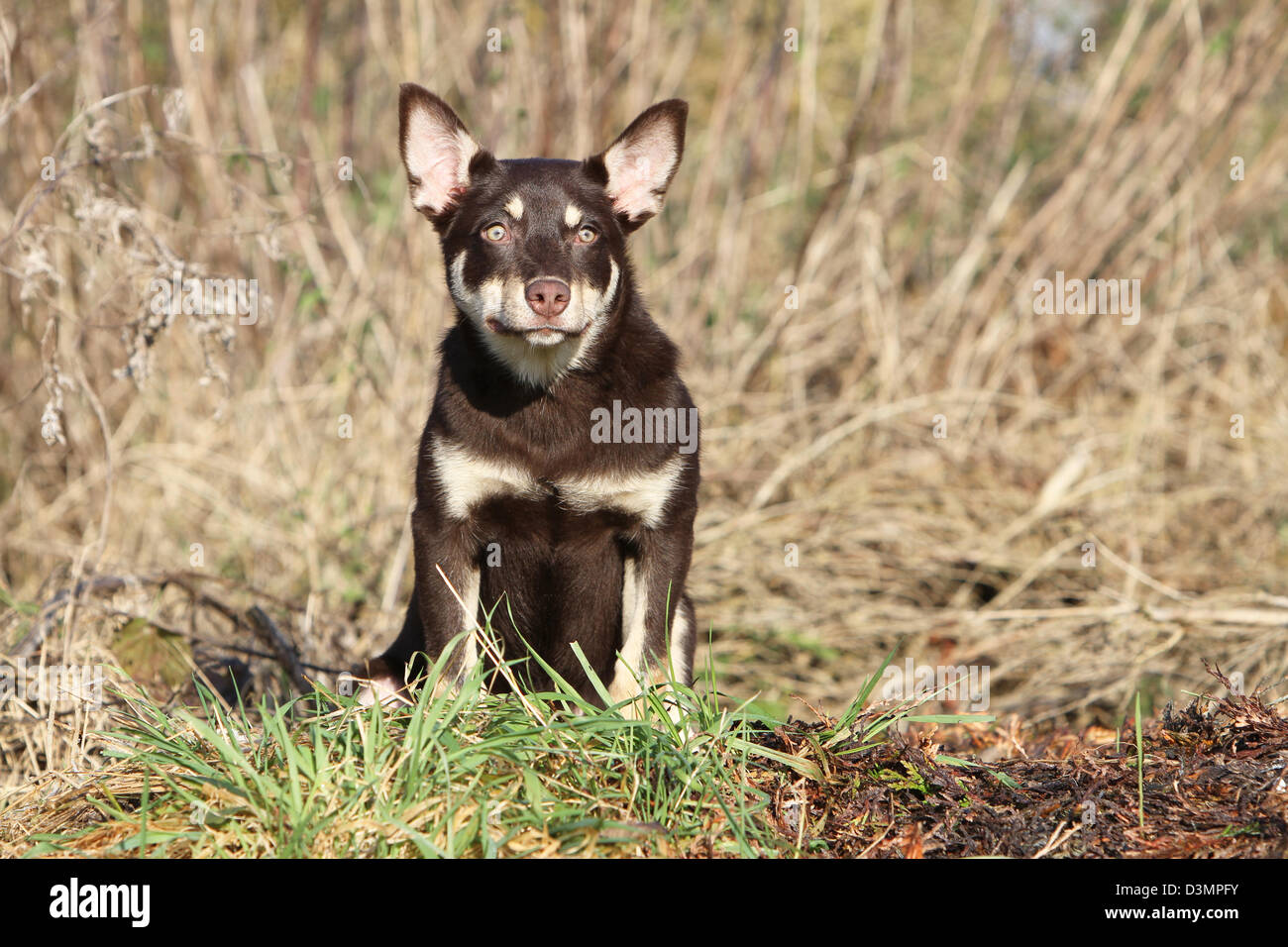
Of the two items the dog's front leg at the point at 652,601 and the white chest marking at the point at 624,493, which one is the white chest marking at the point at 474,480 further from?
the dog's front leg at the point at 652,601

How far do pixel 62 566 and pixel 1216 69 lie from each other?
631 cm

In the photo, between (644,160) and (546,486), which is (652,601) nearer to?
(546,486)

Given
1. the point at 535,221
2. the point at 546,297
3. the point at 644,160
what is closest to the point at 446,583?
the point at 546,297

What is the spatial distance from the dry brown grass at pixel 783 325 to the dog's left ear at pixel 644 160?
74.8 inches

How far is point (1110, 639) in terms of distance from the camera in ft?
16.2

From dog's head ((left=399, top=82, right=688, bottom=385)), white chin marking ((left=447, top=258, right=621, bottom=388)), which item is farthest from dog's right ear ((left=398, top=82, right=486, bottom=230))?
white chin marking ((left=447, top=258, right=621, bottom=388))

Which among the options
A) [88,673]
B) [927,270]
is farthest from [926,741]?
[927,270]

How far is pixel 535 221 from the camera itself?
12.1ft

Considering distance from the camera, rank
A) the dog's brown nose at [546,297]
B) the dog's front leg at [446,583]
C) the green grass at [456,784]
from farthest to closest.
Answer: the dog's front leg at [446,583]
the dog's brown nose at [546,297]
the green grass at [456,784]

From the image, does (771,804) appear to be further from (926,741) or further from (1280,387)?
(1280,387)

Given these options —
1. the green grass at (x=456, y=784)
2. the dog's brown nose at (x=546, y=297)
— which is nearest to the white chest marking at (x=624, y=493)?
the dog's brown nose at (x=546, y=297)

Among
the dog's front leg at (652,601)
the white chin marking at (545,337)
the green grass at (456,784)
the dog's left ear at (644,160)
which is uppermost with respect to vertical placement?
the dog's left ear at (644,160)

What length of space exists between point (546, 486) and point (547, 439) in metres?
0.14

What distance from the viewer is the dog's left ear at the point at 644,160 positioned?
12.6 ft
